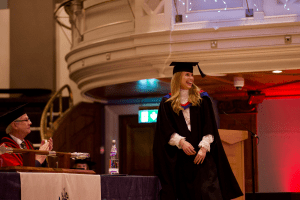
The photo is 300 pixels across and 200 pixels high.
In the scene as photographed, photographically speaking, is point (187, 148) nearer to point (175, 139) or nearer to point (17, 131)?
point (175, 139)

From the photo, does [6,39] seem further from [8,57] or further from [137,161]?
[137,161]

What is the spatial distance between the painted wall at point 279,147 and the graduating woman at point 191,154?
6590mm

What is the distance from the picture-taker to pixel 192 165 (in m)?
3.89

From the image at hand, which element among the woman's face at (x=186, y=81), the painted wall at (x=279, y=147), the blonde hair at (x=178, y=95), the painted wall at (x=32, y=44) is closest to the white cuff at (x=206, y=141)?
the blonde hair at (x=178, y=95)

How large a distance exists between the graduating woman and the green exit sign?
654 cm

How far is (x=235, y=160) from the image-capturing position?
609 cm

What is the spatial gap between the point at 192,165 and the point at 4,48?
33.6 ft

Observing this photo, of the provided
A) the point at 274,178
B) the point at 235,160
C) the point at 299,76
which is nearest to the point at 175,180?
the point at 235,160

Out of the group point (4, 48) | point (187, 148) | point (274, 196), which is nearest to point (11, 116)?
point (187, 148)

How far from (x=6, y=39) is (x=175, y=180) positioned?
10.3 metres

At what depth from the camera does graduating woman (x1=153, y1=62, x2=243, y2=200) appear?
381 cm

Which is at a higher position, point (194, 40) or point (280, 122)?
point (194, 40)

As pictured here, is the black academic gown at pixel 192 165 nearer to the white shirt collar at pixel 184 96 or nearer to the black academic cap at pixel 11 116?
the white shirt collar at pixel 184 96

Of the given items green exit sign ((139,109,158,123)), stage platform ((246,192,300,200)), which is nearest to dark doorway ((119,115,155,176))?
green exit sign ((139,109,158,123))
